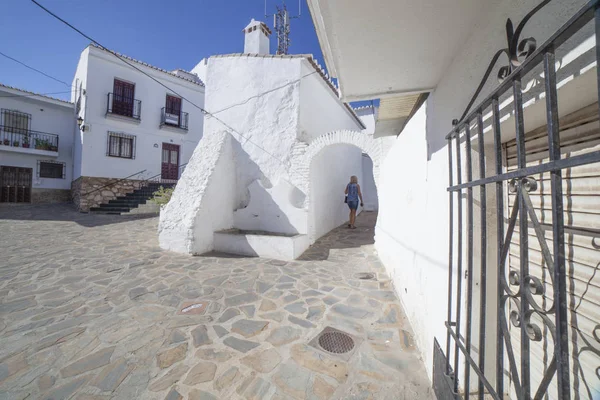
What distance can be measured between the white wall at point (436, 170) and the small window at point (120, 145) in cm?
1571

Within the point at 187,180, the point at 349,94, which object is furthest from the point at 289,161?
the point at 349,94

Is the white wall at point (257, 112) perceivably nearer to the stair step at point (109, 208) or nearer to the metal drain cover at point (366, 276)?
the metal drain cover at point (366, 276)

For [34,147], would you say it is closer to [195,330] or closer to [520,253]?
[195,330]

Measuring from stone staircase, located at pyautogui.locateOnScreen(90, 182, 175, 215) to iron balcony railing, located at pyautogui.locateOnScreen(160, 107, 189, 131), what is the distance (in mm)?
4912

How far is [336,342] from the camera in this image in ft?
7.78

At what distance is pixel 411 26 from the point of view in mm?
1483

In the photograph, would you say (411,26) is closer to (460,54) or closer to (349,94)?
(460,54)

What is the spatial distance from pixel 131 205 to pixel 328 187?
10.7 m

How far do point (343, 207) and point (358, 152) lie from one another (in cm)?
431

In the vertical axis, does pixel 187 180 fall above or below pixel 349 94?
below

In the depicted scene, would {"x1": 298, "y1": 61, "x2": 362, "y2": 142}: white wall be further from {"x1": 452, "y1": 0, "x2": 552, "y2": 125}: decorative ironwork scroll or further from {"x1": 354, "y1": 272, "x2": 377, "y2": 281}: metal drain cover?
{"x1": 452, "y1": 0, "x2": 552, "y2": 125}: decorative ironwork scroll

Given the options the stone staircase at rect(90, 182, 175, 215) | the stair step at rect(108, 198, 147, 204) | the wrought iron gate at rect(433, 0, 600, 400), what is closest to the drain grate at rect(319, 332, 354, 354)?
the wrought iron gate at rect(433, 0, 600, 400)

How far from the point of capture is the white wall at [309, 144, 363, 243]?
6.54 metres

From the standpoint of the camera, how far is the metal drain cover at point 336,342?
7.28 ft
